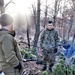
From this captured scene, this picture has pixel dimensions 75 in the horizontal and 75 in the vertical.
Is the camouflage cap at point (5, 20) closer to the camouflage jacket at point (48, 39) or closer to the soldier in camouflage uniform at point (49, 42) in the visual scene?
the soldier in camouflage uniform at point (49, 42)

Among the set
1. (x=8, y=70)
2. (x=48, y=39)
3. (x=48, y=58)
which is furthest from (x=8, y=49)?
(x=48, y=58)

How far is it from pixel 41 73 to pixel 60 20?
28.7 metres

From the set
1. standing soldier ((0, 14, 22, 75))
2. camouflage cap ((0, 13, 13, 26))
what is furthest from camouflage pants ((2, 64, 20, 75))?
camouflage cap ((0, 13, 13, 26))

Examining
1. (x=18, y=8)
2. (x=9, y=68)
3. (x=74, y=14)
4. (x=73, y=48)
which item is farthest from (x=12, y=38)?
(x=74, y=14)

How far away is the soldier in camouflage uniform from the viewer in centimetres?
707

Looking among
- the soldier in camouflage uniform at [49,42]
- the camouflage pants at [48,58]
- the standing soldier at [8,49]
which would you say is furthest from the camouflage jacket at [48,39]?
the standing soldier at [8,49]

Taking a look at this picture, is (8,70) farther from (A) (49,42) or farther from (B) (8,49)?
(A) (49,42)

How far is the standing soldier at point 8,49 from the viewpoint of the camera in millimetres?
3193

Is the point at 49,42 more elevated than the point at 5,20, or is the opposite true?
the point at 5,20

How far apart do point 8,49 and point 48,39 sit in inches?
159

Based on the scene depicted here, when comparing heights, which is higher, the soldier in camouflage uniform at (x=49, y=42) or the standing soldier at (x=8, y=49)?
the standing soldier at (x=8, y=49)

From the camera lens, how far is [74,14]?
30688mm

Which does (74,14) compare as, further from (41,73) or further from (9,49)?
(9,49)

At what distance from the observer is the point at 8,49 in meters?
3.19
